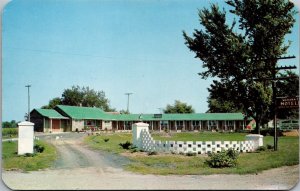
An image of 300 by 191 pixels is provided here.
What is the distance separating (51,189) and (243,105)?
253 inches

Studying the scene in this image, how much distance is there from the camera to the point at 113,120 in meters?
11.0

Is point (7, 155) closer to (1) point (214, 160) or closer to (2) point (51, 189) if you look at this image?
(2) point (51, 189)

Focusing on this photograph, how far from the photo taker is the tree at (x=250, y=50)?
37.4ft

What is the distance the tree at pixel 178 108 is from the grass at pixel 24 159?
306 centimetres

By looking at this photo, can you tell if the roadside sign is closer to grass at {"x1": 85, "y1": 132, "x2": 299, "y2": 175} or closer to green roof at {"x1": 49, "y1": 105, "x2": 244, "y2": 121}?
grass at {"x1": 85, "y1": 132, "x2": 299, "y2": 175}

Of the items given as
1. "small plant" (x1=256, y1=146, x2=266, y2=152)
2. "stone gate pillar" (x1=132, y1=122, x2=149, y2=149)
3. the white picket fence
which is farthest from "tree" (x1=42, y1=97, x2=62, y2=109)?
"small plant" (x1=256, y1=146, x2=266, y2=152)

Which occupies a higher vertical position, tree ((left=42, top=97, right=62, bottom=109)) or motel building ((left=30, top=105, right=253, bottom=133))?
tree ((left=42, top=97, right=62, bottom=109))

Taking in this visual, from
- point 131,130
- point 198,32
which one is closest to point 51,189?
point 131,130

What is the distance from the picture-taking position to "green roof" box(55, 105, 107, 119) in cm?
1057

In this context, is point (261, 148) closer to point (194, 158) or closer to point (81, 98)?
point (194, 158)

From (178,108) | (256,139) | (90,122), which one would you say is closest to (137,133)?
(90,122)

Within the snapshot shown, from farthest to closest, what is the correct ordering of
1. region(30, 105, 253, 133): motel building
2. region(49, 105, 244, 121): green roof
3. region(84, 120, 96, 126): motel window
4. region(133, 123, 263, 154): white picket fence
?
1. region(84, 120, 96, 126): motel window
2. region(133, 123, 263, 154): white picket fence
3. region(49, 105, 244, 121): green roof
4. region(30, 105, 253, 133): motel building

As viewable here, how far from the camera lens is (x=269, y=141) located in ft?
40.7

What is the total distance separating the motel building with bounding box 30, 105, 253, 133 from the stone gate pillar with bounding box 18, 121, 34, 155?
173 millimetres
